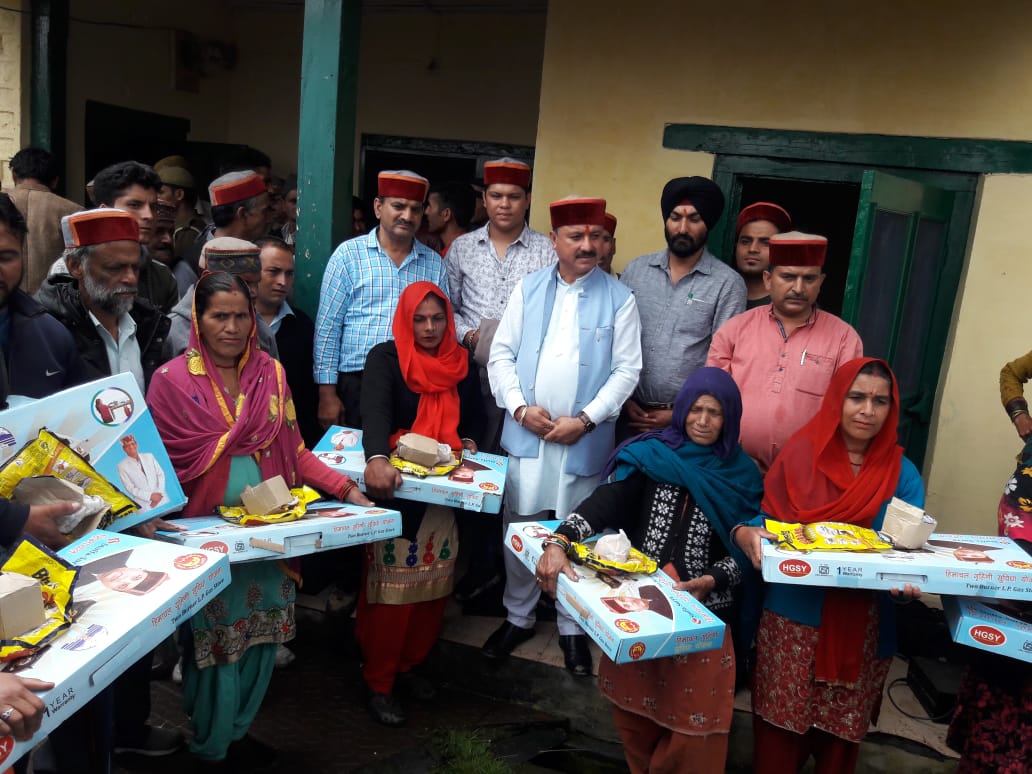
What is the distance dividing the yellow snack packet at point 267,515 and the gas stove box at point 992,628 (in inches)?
88.6

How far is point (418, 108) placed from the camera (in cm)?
749

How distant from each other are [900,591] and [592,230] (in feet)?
6.44

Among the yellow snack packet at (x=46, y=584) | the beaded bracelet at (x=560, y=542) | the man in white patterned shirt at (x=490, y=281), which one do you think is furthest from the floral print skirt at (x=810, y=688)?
the yellow snack packet at (x=46, y=584)

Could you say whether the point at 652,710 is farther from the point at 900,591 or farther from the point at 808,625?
the point at 900,591

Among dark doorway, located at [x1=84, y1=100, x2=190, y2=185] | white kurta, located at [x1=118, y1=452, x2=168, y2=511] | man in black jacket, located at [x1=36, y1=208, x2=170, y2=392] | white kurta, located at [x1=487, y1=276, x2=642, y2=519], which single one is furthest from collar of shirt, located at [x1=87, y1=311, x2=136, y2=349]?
dark doorway, located at [x1=84, y1=100, x2=190, y2=185]

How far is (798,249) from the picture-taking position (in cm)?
352

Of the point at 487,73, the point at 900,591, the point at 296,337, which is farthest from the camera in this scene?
the point at 487,73

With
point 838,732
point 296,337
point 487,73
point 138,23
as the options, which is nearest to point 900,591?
point 838,732

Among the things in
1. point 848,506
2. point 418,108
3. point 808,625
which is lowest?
point 808,625

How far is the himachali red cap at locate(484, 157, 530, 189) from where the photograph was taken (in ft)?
13.7

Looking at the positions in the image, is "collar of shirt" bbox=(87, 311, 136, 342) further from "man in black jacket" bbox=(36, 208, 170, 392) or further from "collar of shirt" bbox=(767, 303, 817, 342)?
"collar of shirt" bbox=(767, 303, 817, 342)

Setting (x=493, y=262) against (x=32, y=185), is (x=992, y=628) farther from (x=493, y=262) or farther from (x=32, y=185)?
(x=32, y=185)

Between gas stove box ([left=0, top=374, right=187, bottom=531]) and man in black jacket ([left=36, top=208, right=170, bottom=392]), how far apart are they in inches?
16.8

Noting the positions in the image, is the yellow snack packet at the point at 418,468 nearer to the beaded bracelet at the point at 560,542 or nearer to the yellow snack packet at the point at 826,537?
the beaded bracelet at the point at 560,542
